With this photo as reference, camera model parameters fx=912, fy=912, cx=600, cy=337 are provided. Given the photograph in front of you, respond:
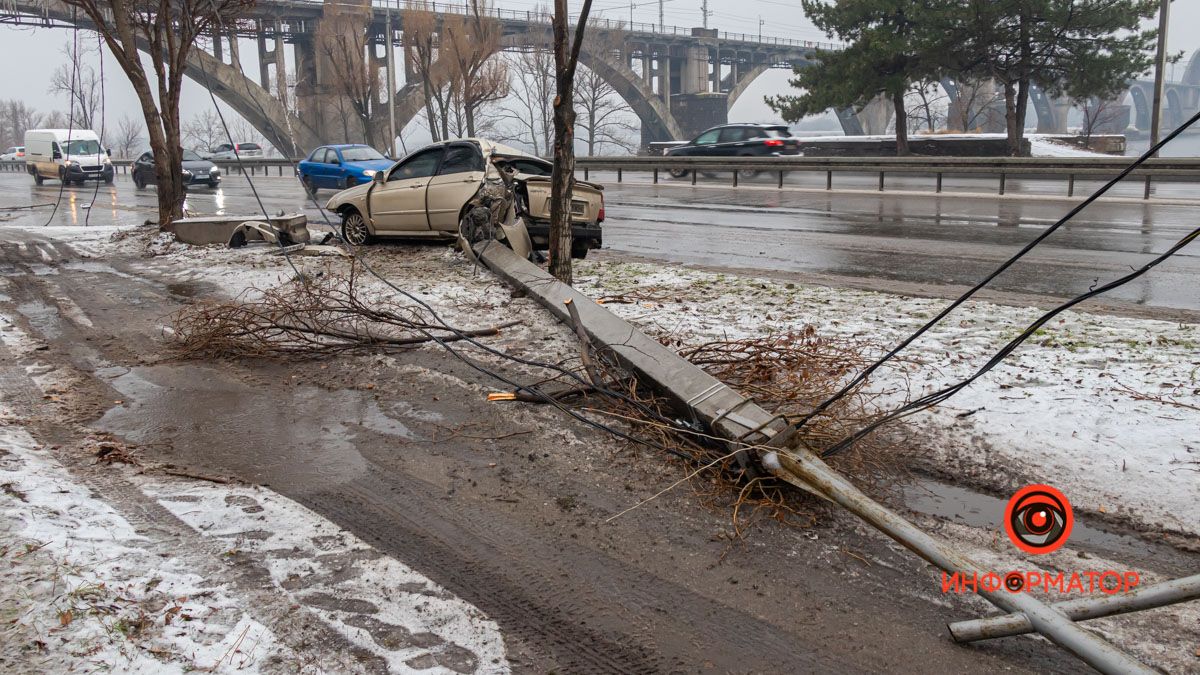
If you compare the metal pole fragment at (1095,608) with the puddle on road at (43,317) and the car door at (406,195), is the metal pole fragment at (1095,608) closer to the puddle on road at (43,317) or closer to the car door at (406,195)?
the puddle on road at (43,317)

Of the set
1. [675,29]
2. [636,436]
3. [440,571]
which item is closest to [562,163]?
[636,436]

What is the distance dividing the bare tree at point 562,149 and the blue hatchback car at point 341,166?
693 inches

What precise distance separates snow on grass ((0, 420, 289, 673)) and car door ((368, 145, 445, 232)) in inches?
329

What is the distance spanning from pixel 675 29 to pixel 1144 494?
3597 inches

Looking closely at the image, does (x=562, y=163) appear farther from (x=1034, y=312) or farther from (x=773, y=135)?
(x=773, y=135)

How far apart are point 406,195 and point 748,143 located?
65.8 feet

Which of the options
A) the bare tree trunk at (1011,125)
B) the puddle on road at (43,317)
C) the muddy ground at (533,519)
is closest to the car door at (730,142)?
the bare tree trunk at (1011,125)

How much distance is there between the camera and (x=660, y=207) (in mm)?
21062

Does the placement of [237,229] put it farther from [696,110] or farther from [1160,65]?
[696,110]

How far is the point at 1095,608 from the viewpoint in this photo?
3270 mm

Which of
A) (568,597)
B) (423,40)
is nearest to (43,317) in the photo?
(568,597)

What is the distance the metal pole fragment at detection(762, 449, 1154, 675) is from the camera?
2984mm

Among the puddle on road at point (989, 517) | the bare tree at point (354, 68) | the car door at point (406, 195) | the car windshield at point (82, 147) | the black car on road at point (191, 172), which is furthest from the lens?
the bare tree at point (354, 68)

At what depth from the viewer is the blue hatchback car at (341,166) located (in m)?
25.8
